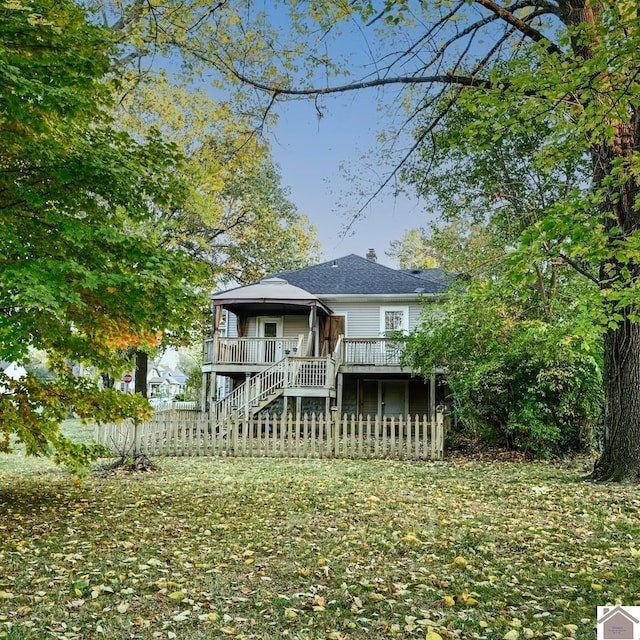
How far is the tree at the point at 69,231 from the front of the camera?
588cm

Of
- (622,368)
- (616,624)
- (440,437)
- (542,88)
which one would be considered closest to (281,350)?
(440,437)

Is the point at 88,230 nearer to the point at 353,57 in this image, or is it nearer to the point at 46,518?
the point at 46,518

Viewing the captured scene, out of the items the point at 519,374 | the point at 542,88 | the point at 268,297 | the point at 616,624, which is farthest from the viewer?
the point at 268,297

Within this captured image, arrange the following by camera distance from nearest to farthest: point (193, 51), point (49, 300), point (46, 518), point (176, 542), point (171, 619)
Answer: point (171, 619) → point (49, 300) → point (176, 542) → point (46, 518) → point (193, 51)

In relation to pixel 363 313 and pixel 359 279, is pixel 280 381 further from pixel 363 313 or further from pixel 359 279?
pixel 359 279

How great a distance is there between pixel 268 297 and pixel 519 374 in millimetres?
10754

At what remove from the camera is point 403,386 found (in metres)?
24.7

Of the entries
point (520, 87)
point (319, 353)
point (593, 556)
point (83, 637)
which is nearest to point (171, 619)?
point (83, 637)

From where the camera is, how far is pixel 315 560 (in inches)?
213

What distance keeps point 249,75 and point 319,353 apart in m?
15.9

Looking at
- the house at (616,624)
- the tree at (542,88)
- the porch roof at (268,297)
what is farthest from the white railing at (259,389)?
the house at (616,624)

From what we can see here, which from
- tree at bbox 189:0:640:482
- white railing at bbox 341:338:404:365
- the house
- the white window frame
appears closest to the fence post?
tree at bbox 189:0:640:482

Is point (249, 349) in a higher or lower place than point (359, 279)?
lower

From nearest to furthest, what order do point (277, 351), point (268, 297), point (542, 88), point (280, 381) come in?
1. point (542, 88)
2. point (280, 381)
3. point (277, 351)
4. point (268, 297)
